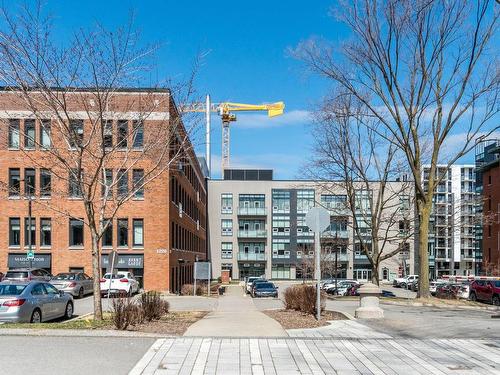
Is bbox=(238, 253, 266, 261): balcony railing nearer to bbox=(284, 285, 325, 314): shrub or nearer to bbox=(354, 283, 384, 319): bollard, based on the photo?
bbox=(284, 285, 325, 314): shrub

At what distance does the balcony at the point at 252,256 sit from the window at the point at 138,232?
174ft

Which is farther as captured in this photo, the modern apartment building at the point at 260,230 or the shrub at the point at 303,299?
the modern apartment building at the point at 260,230

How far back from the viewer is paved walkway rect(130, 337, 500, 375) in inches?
337

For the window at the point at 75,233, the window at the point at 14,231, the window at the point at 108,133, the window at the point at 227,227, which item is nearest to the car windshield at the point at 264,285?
the window at the point at 75,233

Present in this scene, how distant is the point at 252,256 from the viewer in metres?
95.7

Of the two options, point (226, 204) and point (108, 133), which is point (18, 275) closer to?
point (108, 133)

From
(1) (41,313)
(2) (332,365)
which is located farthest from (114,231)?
(2) (332,365)

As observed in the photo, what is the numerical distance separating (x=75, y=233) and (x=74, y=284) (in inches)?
483

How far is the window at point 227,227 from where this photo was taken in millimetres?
96125

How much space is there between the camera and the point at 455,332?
13016 mm

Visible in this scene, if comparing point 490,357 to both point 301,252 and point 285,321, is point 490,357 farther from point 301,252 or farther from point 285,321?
point 301,252

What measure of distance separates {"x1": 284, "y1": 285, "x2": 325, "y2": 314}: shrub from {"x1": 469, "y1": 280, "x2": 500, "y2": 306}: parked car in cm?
1982

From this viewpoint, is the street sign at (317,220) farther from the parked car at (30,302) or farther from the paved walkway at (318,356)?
the parked car at (30,302)

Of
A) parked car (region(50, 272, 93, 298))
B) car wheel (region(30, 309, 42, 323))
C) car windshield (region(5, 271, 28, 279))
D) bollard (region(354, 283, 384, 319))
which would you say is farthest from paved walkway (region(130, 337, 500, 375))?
car windshield (region(5, 271, 28, 279))
